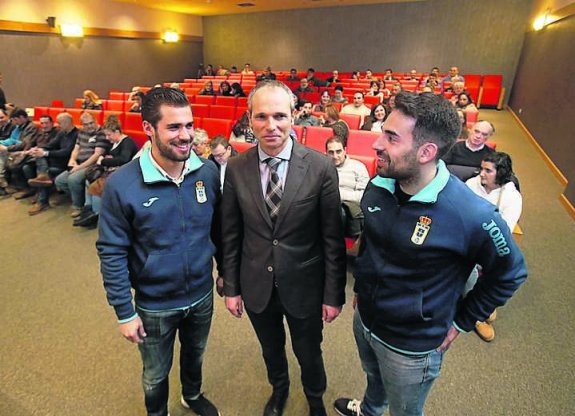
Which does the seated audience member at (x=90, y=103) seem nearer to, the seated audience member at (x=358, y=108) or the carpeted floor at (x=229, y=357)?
the carpeted floor at (x=229, y=357)

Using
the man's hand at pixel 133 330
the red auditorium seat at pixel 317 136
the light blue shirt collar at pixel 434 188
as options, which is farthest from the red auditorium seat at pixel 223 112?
the light blue shirt collar at pixel 434 188

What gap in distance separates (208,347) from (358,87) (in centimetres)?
846

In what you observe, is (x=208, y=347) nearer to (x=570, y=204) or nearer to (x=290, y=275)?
(x=290, y=275)

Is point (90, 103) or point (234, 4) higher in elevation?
point (234, 4)

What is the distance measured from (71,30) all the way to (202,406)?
11100mm

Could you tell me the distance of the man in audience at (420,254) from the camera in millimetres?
962

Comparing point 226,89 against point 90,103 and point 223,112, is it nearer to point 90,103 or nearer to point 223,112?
point 223,112

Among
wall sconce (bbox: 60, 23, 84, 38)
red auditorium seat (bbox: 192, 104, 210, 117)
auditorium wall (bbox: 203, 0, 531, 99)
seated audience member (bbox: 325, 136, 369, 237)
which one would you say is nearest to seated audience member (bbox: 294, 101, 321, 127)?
red auditorium seat (bbox: 192, 104, 210, 117)

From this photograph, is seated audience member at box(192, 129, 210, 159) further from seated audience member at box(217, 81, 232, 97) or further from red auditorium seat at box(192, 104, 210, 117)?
seated audience member at box(217, 81, 232, 97)

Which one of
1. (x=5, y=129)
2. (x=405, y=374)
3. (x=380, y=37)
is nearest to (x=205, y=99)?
(x=5, y=129)

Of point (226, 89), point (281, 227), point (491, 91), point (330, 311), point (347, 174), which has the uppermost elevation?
point (491, 91)

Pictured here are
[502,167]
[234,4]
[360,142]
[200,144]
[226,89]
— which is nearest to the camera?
[502,167]

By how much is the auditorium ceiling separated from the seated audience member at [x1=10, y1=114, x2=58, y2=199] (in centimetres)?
843

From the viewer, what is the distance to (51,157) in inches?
169
